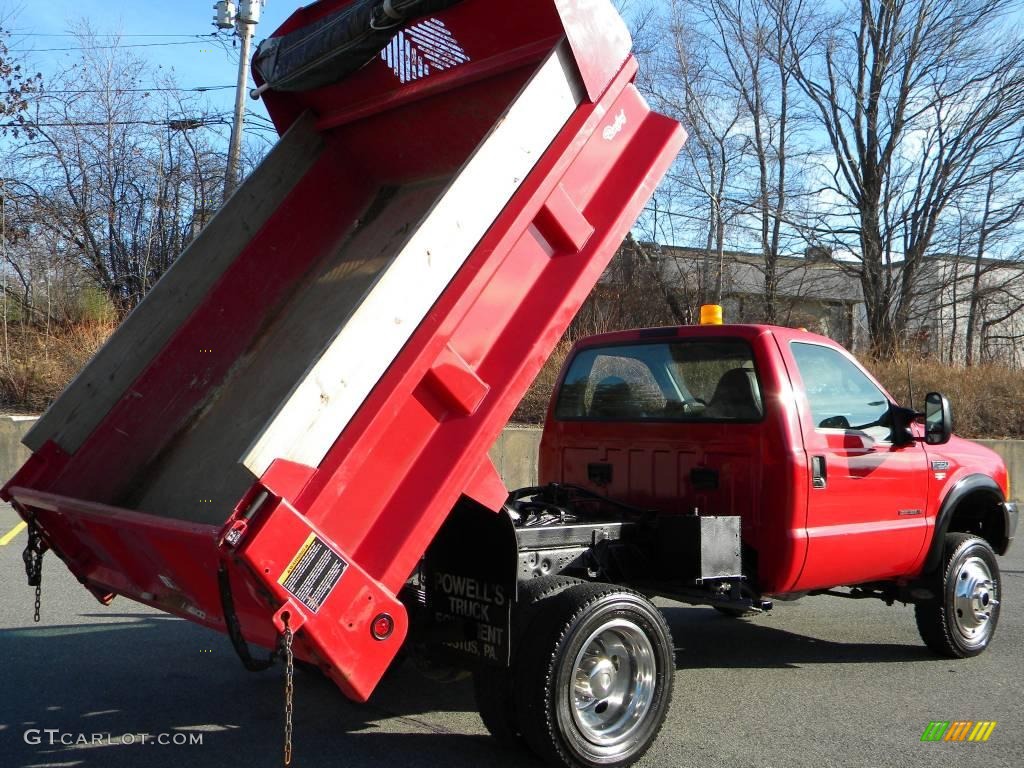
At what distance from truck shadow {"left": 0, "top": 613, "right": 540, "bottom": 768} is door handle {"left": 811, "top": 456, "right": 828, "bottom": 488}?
7.01ft

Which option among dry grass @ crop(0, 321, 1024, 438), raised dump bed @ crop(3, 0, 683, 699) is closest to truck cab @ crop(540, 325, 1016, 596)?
raised dump bed @ crop(3, 0, 683, 699)

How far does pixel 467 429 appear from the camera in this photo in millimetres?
3672

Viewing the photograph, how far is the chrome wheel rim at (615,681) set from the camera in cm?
421

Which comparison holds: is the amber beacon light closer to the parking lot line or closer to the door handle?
the door handle

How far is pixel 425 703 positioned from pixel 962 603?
3.51m

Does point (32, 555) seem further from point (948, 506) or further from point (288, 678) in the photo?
point (948, 506)

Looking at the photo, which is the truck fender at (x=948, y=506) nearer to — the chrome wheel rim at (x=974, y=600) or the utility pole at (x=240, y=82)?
the chrome wheel rim at (x=974, y=600)

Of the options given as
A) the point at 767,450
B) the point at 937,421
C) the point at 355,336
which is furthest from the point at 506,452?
the point at 355,336

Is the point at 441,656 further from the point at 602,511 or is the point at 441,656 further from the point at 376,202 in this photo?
the point at 376,202

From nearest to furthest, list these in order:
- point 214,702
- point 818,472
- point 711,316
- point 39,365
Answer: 1. point 214,702
2. point 818,472
3. point 711,316
4. point 39,365

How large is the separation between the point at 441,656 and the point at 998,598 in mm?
4134

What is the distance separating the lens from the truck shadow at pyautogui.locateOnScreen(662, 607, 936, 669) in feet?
20.3

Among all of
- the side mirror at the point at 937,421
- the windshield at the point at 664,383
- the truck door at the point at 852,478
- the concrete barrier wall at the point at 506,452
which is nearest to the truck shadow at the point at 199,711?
the windshield at the point at 664,383

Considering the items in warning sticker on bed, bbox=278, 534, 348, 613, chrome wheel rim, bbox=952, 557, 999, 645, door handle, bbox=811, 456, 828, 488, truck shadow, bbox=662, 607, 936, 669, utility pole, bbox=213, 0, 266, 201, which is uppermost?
utility pole, bbox=213, 0, 266, 201
